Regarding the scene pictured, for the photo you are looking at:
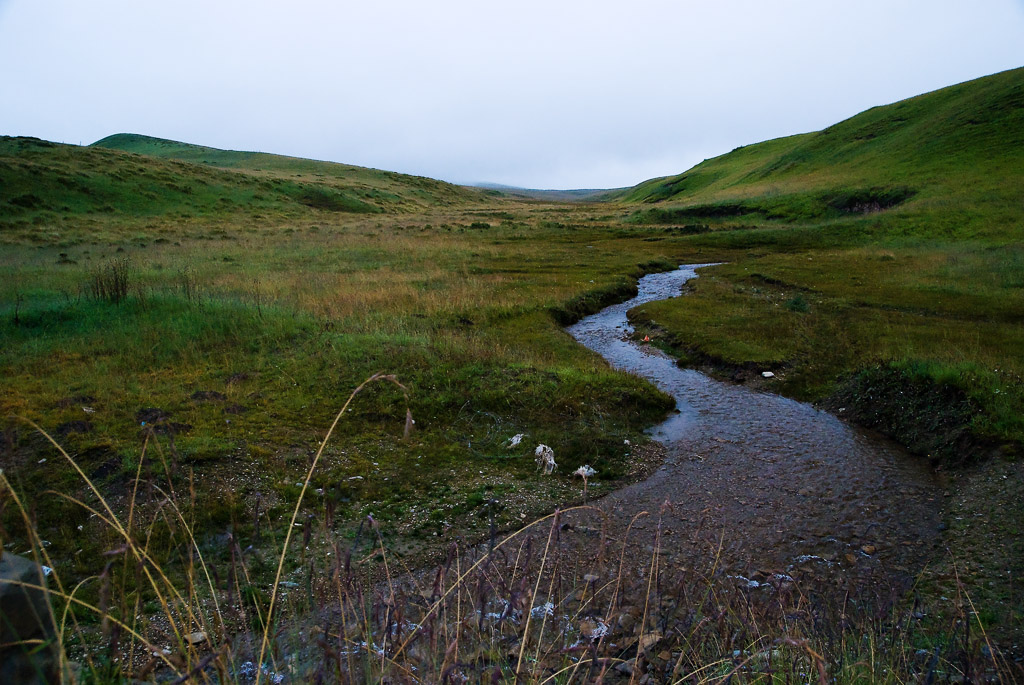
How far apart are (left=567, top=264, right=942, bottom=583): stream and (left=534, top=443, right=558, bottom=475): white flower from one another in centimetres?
111

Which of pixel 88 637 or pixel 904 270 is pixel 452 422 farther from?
pixel 904 270

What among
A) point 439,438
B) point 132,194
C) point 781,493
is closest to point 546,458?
point 439,438

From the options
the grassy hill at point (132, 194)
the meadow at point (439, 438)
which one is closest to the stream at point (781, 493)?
the meadow at point (439, 438)

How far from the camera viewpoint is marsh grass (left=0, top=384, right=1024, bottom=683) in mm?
3256

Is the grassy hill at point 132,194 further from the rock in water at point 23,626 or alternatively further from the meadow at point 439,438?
the rock in water at point 23,626

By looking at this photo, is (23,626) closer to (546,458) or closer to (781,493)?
(546,458)

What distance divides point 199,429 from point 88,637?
4.57m

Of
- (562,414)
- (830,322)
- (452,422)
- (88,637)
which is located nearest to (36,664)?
(88,637)

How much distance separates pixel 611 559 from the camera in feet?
22.9

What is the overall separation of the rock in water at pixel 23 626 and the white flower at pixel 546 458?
297 inches

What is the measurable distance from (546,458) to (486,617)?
4895 millimetres

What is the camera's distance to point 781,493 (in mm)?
9000

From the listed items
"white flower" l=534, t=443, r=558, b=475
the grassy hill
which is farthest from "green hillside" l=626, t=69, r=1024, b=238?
the grassy hill

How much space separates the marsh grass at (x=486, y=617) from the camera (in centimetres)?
326
